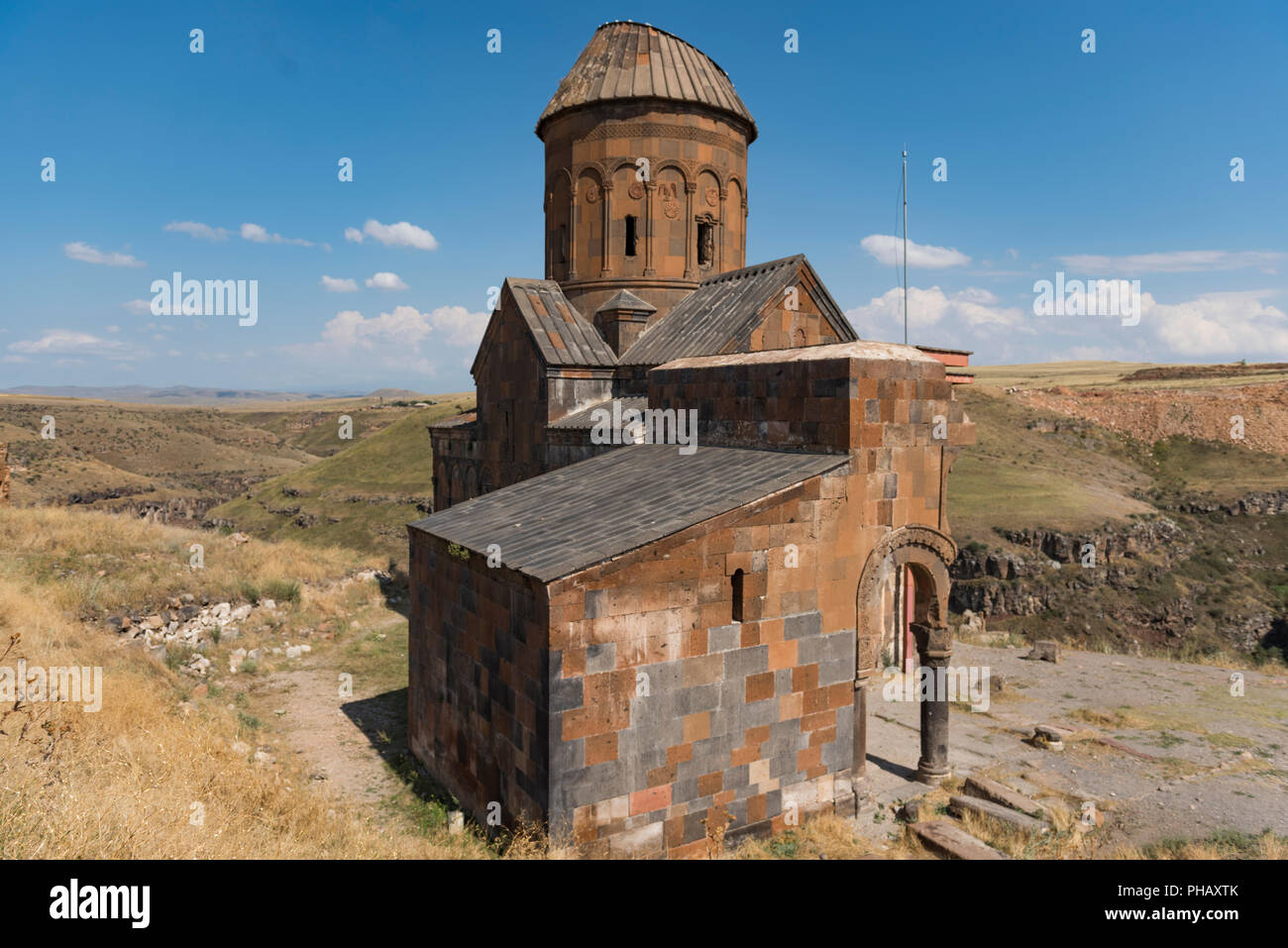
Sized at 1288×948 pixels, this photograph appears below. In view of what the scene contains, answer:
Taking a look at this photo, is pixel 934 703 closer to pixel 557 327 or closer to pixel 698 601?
pixel 698 601

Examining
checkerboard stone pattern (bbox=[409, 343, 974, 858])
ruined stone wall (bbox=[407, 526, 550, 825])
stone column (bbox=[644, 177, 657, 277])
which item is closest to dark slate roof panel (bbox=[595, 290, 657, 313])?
stone column (bbox=[644, 177, 657, 277])

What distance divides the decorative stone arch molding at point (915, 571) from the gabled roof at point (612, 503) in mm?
1046

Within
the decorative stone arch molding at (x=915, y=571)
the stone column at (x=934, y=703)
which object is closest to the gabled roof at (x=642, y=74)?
the decorative stone arch molding at (x=915, y=571)

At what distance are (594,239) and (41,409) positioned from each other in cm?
5861

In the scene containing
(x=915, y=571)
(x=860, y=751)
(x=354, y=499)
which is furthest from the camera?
(x=354, y=499)

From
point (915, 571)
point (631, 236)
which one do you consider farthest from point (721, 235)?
point (915, 571)

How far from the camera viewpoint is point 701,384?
923 cm

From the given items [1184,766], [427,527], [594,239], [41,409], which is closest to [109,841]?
[427,527]

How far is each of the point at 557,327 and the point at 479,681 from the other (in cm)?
723

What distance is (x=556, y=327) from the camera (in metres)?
12.8

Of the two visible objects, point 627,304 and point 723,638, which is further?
point 627,304

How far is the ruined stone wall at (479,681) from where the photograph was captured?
5.89m

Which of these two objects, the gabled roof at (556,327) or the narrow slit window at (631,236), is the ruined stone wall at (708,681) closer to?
the gabled roof at (556,327)
